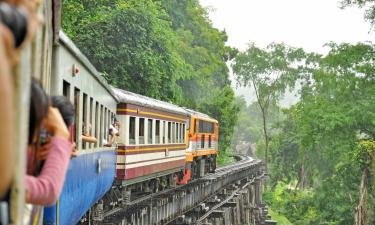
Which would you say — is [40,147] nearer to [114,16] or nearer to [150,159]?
[150,159]

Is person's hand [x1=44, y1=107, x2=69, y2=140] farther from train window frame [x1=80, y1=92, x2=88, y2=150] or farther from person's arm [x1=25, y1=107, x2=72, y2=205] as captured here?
train window frame [x1=80, y1=92, x2=88, y2=150]

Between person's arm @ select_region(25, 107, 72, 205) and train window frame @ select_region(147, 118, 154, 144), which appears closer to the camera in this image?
person's arm @ select_region(25, 107, 72, 205)

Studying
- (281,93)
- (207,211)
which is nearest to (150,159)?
(207,211)

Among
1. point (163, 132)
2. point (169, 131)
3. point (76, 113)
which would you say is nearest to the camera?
point (76, 113)

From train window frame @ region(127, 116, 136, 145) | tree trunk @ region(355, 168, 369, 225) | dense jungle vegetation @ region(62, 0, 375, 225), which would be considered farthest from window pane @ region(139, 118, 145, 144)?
tree trunk @ region(355, 168, 369, 225)

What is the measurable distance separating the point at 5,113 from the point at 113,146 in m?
10.1

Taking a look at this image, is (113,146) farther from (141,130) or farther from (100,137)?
(141,130)

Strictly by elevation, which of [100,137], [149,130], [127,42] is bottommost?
[100,137]

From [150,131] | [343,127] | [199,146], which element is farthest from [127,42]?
[150,131]

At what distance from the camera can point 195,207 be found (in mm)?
19375

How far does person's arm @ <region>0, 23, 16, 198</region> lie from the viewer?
134cm

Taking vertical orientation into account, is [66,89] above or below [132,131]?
above

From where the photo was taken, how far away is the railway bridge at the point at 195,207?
13.0 metres

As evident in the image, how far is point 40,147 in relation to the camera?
218 cm
